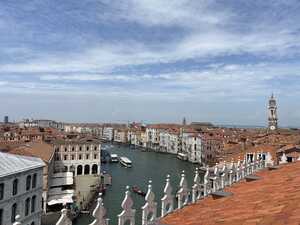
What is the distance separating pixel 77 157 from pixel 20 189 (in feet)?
98.5

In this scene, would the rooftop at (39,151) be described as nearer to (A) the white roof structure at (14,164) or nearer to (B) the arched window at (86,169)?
(B) the arched window at (86,169)

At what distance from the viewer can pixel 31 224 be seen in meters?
21.1

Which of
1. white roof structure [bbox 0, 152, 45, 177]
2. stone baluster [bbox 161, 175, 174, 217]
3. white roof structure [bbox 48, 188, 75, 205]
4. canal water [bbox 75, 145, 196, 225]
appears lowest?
canal water [bbox 75, 145, 196, 225]

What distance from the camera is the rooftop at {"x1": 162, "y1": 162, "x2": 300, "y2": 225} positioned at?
492 centimetres

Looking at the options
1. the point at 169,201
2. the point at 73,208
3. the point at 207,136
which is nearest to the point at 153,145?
the point at 207,136

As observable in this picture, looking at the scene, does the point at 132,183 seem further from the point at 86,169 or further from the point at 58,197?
the point at 58,197

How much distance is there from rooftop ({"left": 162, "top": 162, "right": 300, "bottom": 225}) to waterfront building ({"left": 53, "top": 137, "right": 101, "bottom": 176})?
143 ft

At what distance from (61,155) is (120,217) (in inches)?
1813

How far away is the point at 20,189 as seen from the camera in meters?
20.0

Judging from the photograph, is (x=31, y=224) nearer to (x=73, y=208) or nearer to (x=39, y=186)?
(x=39, y=186)

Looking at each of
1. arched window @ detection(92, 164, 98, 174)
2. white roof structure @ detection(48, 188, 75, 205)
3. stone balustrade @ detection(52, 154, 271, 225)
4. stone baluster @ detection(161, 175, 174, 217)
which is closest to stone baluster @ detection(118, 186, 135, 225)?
stone balustrade @ detection(52, 154, 271, 225)

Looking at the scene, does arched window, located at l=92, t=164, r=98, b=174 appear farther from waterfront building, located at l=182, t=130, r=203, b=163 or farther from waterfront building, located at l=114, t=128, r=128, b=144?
waterfront building, located at l=114, t=128, r=128, b=144

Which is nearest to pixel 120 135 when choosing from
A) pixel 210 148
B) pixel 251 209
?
pixel 210 148

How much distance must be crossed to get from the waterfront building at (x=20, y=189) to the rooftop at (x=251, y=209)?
42.1 feet
